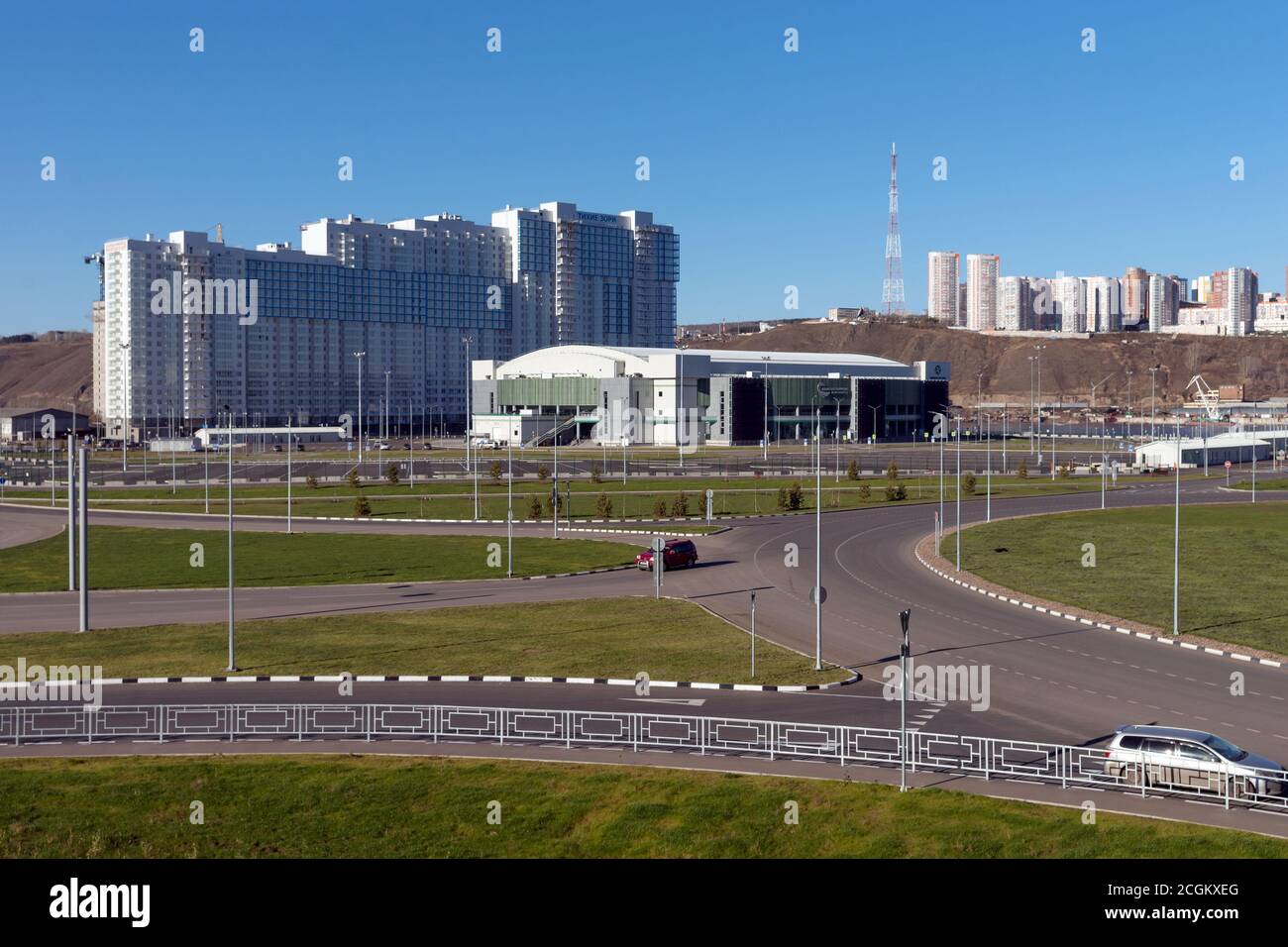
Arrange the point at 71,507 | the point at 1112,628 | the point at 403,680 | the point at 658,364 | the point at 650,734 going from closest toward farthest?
the point at 650,734 < the point at 403,680 < the point at 1112,628 < the point at 71,507 < the point at 658,364

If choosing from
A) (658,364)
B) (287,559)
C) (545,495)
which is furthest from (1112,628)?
(658,364)

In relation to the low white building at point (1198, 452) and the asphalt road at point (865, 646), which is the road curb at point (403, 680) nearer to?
the asphalt road at point (865, 646)

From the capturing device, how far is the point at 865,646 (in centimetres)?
3762

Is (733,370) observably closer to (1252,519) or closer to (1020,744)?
(1252,519)

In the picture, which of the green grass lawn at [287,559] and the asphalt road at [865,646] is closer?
the asphalt road at [865,646]

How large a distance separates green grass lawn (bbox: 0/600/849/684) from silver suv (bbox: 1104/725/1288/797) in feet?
33.0

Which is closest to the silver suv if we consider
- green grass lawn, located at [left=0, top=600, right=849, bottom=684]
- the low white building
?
green grass lawn, located at [left=0, top=600, right=849, bottom=684]

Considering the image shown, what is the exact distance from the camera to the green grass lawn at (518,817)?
→ 20328 mm

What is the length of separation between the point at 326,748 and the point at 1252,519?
6908 centimetres

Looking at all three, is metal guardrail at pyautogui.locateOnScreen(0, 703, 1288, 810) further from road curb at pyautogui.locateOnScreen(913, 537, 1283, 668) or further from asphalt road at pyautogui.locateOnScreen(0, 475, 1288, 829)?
road curb at pyautogui.locateOnScreen(913, 537, 1283, 668)

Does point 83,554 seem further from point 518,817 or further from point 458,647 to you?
point 518,817

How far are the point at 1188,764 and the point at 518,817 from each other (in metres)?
12.9

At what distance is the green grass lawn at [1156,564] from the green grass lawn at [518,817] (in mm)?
19995

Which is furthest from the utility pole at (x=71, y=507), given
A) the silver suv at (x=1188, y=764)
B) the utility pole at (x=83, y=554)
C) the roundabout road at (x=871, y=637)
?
the silver suv at (x=1188, y=764)
